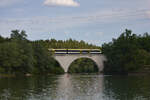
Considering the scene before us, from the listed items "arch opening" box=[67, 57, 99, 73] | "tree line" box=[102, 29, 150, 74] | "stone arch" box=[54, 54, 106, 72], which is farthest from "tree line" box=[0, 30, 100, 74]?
"arch opening" box=[67, 57, 99, 73]

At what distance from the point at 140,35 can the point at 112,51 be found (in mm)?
8013

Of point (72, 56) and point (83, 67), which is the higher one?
point (72, 56)

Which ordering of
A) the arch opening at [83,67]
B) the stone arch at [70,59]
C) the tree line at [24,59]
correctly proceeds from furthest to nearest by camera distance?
the arch opening at [83,67]
the stone arch at [70,59]
the tree line at [24,59]

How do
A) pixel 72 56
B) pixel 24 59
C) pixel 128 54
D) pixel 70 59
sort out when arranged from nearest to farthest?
pixel 24 59, pixel 128 54, pixel 70 59, pixel 72 56

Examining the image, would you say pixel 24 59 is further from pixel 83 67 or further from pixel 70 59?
pixel 83 67

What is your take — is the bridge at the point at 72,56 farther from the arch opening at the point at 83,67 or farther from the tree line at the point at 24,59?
the arch opening at the point at 83,67

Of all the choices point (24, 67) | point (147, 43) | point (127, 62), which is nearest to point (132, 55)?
point (127, 62)

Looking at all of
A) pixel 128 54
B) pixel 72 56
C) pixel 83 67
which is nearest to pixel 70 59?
pixel 72 56

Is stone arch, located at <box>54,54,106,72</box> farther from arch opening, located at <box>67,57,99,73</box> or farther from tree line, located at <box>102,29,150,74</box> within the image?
arch opening, located at <box>67,57,99,73</box>

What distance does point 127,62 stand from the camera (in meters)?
76.6

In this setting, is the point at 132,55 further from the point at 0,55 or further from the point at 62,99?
the point at 62,99

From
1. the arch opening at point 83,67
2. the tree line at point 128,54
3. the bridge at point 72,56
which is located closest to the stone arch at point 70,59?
the bridge at point 72,56

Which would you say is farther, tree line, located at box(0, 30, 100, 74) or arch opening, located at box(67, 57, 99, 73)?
arch opening, located at box(67, 57, 99, 73)

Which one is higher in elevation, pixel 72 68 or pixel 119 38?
pixel 119 38
